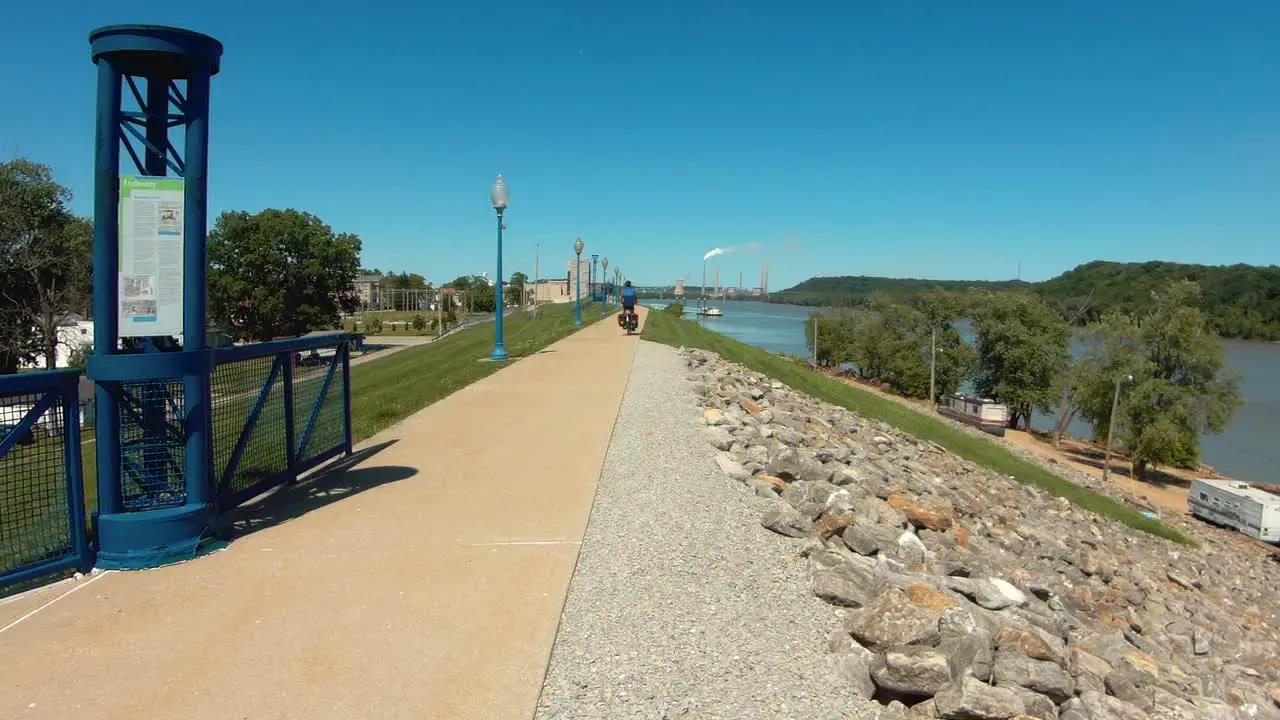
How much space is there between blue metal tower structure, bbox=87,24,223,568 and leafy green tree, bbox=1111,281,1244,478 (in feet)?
119

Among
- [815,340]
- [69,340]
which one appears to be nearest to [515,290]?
[815,340]

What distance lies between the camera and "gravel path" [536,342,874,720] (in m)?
3.27

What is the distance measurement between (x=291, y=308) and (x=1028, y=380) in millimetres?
50228

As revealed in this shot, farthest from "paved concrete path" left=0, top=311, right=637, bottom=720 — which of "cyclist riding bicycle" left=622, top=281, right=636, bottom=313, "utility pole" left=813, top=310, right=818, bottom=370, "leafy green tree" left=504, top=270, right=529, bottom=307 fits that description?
"leafy green tree" left=504, top=270, right=529, bottom=307

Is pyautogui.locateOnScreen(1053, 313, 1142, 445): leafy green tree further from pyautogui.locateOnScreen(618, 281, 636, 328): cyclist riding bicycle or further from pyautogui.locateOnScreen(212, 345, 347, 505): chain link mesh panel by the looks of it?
pyautogui.locateOnScreen(212, 345, 347, 505): chain link mesh panel

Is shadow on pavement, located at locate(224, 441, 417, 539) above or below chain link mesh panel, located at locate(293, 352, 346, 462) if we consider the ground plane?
below

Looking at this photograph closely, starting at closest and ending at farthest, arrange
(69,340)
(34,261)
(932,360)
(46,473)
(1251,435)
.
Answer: (46,473) → (34,261) → (69,340) → (1251,435) → (932,360)

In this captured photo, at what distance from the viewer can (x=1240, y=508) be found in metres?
22.3

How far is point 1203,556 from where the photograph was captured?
55.5ft

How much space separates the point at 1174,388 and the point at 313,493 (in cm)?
3775

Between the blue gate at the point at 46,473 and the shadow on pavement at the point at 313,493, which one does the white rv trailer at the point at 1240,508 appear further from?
the blue gate at the point at 46,473

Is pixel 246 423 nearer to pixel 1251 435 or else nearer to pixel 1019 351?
pixel 1019 351

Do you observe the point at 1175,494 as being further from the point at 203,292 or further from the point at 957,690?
the point at 203,292

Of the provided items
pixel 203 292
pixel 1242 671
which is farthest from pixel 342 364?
pixel 1242 671
